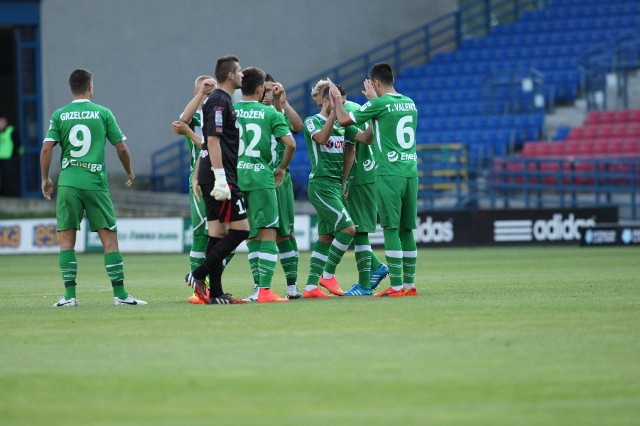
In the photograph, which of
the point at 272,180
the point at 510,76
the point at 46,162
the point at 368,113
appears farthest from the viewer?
the point at 510,76

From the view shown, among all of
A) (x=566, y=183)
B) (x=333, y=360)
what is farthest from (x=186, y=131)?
(x=566, y=183)

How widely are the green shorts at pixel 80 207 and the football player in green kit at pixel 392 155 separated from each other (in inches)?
94.9

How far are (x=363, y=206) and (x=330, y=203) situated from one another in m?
0.57

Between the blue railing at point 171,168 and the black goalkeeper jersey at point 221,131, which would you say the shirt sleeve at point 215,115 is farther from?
the blue railing at point 171,168

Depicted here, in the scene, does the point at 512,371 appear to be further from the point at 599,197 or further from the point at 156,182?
the point at 156,182

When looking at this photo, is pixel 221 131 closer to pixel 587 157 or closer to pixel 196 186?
pixel 196 186

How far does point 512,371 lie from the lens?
718 cm

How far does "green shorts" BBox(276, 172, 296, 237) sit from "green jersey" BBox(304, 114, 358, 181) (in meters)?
0.39

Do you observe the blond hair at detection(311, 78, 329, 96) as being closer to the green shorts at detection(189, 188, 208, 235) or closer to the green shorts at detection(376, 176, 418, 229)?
the green shorts at detection(376, 176, 418, 229)

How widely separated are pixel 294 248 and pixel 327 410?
7.14 meters

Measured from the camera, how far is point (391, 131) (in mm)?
12703

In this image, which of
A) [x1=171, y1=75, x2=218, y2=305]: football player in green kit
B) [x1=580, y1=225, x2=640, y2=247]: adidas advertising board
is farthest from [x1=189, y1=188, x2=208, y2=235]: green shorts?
[x1=580, y1=225, x2=640, y2=247]: adidas advertising board

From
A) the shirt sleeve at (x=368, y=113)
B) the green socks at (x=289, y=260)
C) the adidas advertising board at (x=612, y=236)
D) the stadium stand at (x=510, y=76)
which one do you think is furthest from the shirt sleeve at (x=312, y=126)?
the stadium stand at (x=510, y=76)

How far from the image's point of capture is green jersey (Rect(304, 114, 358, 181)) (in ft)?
43.8
